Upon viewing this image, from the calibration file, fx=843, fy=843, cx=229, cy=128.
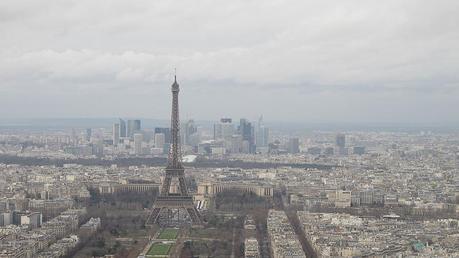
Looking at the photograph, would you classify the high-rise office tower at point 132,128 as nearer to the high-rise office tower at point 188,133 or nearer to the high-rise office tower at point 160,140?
the high-rise office tower at point 188,133

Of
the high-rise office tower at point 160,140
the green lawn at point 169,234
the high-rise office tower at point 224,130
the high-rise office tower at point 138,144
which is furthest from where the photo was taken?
the high-rise office tower at point 224,130

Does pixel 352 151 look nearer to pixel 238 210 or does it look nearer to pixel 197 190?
pixel 197 190

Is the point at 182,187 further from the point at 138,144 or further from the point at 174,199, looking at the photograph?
the point at 138,144

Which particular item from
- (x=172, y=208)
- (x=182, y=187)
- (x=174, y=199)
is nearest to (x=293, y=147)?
(x=182, y=187)

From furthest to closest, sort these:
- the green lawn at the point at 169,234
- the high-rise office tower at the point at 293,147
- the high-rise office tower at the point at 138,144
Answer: the high-rise office tower at the point at 293,147 → the high-rise office tower at the point at 138,144 → the green lawn at the point at 169,234

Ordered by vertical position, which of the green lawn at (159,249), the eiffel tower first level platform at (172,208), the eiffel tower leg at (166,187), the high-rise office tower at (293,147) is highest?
the high-rise office tower at (293,147)

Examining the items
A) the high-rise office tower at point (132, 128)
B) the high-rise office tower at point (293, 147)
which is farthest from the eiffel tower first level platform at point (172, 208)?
the high-rise office tower at point (132, 128)

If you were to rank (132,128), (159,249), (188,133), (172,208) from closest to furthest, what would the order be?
(159,249) < (172,208) < (188,133) < (132,128)
